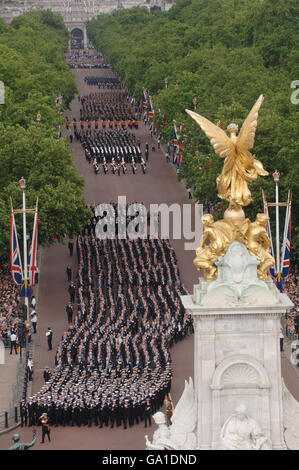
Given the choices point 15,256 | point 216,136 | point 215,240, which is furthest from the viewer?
point 15,256

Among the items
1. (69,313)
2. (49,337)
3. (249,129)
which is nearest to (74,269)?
(69,313)

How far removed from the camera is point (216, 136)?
35094mm

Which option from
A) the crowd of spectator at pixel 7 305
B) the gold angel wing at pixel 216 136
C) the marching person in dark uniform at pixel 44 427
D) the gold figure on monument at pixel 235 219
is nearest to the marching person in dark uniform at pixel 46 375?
the marching person in dark uniform at pixel 44 427

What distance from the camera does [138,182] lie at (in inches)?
4008

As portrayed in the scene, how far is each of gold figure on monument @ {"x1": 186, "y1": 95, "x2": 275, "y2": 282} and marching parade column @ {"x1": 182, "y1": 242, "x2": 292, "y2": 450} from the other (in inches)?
11.0

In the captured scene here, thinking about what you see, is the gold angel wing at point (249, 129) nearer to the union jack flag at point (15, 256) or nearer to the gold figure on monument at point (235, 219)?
the gold figure on monument at point (235, 219)

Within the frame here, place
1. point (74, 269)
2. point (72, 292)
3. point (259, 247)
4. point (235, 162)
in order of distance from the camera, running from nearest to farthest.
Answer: point (259, 247) → point (235, 162) → point (72, 292) → point (74, 269)

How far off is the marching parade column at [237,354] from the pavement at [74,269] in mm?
12280

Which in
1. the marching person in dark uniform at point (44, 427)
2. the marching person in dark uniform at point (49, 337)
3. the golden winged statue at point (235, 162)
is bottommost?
the marching person in dark uniform at point (44, 427)

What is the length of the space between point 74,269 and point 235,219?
138ft

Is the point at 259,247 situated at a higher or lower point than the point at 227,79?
lower

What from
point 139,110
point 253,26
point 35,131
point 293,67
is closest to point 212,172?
point 35,131

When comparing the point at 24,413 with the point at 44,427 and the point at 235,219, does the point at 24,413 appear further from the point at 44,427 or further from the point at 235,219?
the point at 235,219

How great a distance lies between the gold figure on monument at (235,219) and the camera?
115ft
